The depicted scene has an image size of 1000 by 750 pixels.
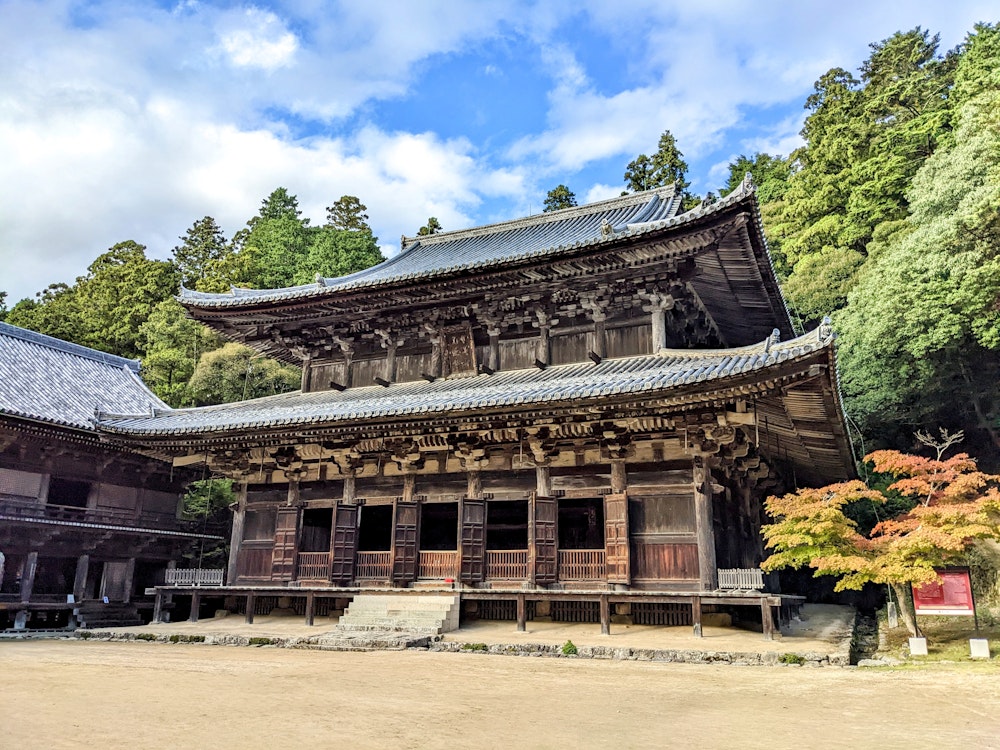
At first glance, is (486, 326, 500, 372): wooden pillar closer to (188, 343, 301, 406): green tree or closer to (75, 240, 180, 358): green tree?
(188, 343, 301, 406): green tree

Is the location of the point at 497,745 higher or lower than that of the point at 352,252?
lower

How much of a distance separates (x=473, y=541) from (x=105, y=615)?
14107 mm

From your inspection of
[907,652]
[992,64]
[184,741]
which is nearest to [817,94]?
[992,64]

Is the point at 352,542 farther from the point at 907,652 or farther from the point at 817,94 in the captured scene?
the point at 817,94

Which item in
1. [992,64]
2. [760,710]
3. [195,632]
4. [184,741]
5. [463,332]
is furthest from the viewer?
[992,64]

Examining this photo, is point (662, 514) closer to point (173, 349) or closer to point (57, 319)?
point (173, 349)

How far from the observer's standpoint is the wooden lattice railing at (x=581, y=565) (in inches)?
671

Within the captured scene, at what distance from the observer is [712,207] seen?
1605 centimetres

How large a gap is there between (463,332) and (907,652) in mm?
13651

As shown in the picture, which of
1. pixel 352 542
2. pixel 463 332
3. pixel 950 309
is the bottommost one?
pixel 352 542

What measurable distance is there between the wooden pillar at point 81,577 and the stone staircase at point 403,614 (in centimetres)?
1140

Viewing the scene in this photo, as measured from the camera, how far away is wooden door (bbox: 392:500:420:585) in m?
18.6

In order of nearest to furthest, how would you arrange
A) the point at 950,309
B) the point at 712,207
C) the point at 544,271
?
the point at 712,207
the point at 544,271
the point at 950,309

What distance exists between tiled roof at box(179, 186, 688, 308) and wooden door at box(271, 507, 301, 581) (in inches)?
254
